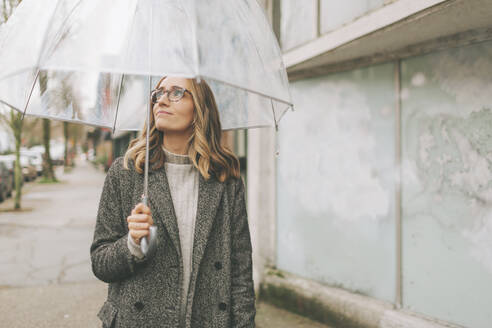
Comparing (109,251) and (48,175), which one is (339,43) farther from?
(48,175)

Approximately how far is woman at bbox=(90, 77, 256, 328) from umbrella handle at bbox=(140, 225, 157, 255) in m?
0.03

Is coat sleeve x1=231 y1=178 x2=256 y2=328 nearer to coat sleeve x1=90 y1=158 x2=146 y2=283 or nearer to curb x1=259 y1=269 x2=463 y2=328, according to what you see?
coat sleeve x1=90 y1=158 x2=146 y2=283

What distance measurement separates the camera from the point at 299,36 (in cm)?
473

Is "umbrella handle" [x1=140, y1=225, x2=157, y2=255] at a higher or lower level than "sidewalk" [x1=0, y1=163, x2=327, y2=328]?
higher

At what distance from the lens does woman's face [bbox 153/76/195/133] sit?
2.02 metres

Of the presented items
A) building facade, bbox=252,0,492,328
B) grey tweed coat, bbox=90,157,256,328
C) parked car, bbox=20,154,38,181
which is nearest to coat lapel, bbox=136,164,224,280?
grey tweed coat, bbox=90,157,256,328

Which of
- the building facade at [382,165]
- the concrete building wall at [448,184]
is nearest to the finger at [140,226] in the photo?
the building facade at [382,165]

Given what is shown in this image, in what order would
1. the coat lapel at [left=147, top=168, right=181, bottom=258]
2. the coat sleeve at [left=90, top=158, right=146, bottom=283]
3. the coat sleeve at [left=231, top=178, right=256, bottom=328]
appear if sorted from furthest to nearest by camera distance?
the coat sleeve at [left=231, top=178, right=256, bottom=328], the coat lapel at [left=147, top=168, right=181, bottom=258], the coat sleeve at [left=90, top=158, right=146, bottom=283]

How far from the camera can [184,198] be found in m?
2.04

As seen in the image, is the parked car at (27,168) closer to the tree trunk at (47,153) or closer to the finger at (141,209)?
the tree trunk at (47,153)

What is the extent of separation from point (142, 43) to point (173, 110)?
0.38 m

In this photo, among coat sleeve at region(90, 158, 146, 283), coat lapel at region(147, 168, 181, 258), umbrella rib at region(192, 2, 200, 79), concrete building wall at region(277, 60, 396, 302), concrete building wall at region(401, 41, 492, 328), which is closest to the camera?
umbrella rib at region(192, 2, 200, 79)

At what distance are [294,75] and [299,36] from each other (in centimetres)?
44

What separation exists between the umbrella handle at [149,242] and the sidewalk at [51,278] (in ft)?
9.70
